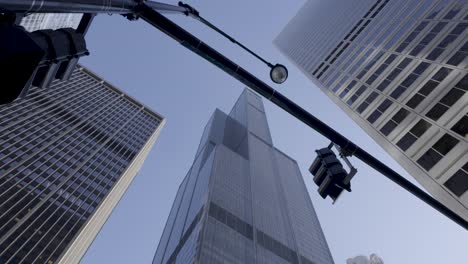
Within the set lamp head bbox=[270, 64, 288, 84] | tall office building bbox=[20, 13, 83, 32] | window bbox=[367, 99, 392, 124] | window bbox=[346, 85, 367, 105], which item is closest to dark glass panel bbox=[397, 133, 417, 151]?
window bbox=[367, 99, 392, 124]

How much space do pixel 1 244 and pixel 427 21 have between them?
10084cm

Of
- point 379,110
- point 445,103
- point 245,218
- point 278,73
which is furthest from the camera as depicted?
point 245,218

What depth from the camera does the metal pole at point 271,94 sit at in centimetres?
664

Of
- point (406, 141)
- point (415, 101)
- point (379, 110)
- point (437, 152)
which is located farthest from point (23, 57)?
point (379, 110)

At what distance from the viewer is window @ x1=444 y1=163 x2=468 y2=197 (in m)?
26.1

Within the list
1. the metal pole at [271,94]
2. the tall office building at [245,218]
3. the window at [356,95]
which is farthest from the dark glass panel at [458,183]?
the tall office building at [245,218]

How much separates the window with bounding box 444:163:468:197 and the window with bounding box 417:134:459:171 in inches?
85.6

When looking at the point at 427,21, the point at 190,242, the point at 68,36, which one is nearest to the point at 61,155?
the point at 190,242

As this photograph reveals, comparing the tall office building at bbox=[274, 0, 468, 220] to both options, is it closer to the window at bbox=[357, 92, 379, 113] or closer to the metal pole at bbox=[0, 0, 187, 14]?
the window at bbox=[357, 92, 379, 113]

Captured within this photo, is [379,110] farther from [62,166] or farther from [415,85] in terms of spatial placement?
[62,166]

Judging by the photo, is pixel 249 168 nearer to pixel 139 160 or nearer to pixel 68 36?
pixel 139 160

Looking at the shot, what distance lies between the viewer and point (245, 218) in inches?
4589

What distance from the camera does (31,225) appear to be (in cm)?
9219

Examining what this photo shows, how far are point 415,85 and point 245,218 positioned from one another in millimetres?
90327
